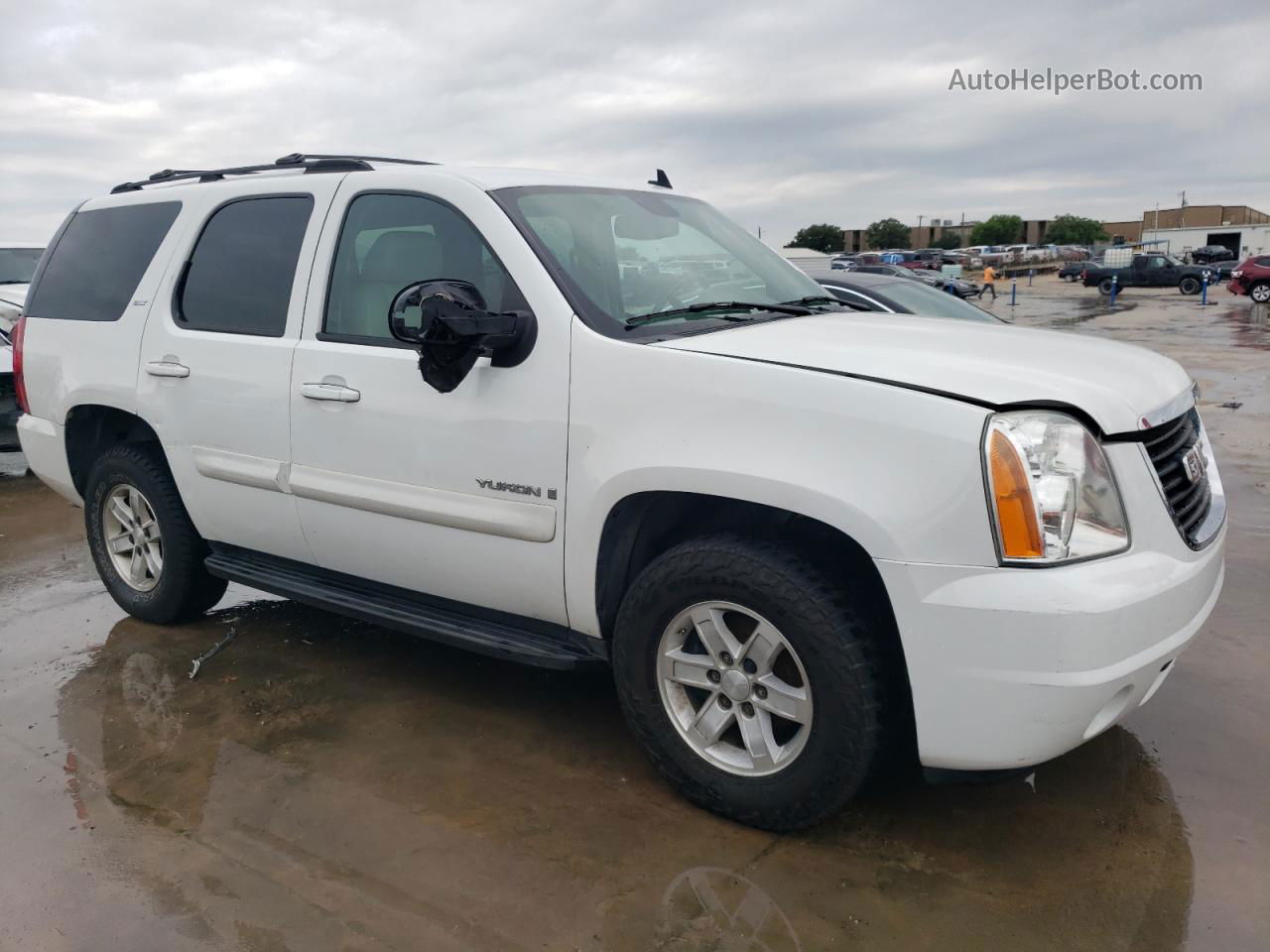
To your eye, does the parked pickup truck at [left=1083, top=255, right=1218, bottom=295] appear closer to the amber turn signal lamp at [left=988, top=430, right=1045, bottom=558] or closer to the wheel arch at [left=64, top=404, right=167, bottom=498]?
the wheel arch at [left=64, top=404, right=167, bottom=498]

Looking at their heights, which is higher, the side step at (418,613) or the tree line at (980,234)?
the tree line at (980,234)

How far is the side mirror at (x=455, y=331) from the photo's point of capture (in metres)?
2.98

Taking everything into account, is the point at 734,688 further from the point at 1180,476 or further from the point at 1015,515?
the point at 1180,476

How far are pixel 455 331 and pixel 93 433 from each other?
108 inches

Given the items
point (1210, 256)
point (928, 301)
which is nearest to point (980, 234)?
point (1210, 256)

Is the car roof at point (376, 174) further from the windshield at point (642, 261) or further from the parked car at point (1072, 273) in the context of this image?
the parked car at point (1072, 273)

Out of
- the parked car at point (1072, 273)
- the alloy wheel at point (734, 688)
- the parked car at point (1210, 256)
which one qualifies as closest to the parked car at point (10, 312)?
the alloy wheel at point (734, 688)

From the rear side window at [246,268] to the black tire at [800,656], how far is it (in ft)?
6.10

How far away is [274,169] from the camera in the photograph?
4.17 metres

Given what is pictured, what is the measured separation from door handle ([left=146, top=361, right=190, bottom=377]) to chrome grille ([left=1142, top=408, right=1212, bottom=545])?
11.3ft

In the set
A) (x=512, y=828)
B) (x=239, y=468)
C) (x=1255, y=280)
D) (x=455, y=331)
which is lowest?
(x=512, y=828)

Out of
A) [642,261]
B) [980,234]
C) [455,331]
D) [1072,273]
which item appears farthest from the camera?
[980,234]

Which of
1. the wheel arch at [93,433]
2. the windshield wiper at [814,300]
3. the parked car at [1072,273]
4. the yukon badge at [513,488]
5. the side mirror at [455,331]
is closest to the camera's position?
the side mirror at [455,331]

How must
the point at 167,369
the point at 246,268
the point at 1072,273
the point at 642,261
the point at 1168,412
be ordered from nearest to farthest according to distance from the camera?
the point at 1168,412 < the point at 642,261 < the point at 246,268 < the point at 167,369 < the point at 1072,273
